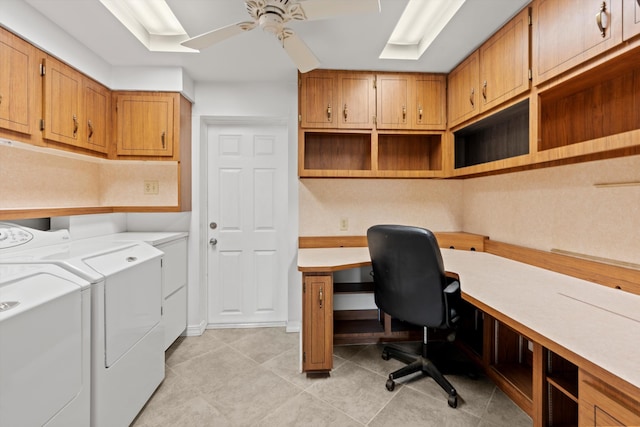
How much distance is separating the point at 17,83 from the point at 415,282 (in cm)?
260

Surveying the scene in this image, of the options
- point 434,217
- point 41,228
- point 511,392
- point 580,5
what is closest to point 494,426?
point 511,392

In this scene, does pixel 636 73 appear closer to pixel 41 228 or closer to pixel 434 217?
pixel 434 217

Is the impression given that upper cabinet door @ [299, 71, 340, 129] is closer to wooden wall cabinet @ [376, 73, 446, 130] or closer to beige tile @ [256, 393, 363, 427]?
wooden wall cabinet @ [376, 73, 446, 130]

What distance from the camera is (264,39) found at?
1896 mm

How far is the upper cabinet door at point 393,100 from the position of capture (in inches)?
90.7

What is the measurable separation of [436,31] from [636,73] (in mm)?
1086

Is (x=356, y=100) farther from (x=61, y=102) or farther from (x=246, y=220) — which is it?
(x=61, y=102)

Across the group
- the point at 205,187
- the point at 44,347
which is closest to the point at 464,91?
the point at 205,187

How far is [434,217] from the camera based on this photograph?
264 centimetres

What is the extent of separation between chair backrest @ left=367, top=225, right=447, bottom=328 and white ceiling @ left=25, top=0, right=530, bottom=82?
1.32 meters

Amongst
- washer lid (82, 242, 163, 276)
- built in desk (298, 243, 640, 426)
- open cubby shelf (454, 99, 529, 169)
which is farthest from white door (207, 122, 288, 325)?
open cubby shelf (454, 99, 529, 169)

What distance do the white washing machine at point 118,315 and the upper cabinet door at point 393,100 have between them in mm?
2053

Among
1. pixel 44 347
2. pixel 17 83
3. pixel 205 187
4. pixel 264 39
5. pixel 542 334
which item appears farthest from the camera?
pixel 205 187

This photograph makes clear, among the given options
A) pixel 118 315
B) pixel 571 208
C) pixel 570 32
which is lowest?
pixel 118 315
